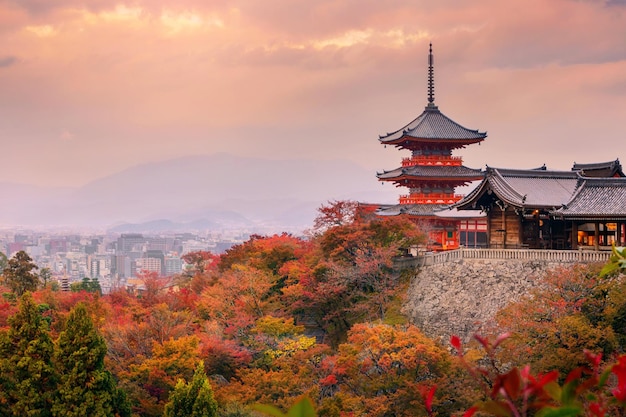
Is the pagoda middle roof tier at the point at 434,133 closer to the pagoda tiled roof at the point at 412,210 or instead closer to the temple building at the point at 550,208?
the pagoda tiled roof at the point at 412,210

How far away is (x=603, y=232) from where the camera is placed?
2855 centimetres

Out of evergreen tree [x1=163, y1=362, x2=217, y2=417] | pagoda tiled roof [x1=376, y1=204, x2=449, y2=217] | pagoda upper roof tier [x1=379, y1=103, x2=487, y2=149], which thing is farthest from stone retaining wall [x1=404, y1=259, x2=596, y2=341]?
pagoda upper roof tier [x1=379, y1=103, x2=487, y2=149]

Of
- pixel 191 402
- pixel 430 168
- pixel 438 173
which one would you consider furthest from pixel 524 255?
pixel 191 402

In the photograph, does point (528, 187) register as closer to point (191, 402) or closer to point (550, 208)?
point (550, 208)

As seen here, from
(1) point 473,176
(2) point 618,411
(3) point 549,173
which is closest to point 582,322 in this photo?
(2) point 618,411

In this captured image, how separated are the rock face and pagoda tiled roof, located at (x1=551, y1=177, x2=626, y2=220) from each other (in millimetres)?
2291

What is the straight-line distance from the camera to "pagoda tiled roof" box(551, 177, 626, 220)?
1079 inches

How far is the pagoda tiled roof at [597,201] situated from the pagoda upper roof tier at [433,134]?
12159 millimetres

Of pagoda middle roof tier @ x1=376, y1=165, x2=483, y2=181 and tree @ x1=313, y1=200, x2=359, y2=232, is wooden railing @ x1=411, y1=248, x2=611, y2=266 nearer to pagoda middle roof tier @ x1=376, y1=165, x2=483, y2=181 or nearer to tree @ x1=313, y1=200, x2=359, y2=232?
tree @ x1=313, y1=200, x2=359, y2=232

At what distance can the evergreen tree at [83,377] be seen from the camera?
74.4 feet

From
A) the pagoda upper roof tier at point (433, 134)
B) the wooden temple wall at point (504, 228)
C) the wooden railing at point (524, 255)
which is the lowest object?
the wooden railing at point (524, 255)

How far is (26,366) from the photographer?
907 inches

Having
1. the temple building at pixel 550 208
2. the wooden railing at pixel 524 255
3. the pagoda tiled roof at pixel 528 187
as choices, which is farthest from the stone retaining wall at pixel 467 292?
the pagoda tiled roof at pixel 528 187

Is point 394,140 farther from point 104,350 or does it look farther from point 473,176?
point 104,350
